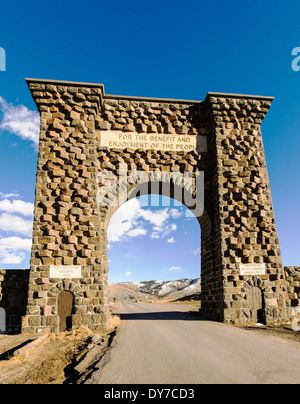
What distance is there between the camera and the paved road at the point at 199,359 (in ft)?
11.4

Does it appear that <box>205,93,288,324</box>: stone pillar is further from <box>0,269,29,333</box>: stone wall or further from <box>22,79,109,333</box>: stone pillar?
<box>0,269,29,333</box>: stone wall

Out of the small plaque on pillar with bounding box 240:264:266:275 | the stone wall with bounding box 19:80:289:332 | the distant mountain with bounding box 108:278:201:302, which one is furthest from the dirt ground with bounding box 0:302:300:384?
the distant mountain with bounding box 108:278:201:302

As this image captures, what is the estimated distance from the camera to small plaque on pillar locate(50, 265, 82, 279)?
340 inches

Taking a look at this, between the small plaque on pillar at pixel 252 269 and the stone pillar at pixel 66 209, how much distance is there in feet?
15.0

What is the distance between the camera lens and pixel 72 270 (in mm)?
8695

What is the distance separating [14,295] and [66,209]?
302 cm

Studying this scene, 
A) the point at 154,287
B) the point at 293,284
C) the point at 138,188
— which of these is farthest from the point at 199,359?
the point at 154,287

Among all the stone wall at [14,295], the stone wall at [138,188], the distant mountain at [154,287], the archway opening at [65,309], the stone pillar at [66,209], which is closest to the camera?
the archway opening at [65,309]

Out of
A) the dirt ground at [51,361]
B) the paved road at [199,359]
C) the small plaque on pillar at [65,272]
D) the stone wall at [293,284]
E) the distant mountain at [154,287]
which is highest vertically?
the small plaque on pillar at [65,272]

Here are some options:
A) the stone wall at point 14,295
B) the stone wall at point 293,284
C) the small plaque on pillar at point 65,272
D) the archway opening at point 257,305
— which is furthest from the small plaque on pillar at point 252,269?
the stone wall at point 14,295

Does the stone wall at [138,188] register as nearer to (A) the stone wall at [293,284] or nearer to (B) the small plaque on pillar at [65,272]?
(B) the small plaque on pillar at [65,272]

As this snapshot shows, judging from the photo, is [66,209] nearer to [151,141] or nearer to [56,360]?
[151,141]

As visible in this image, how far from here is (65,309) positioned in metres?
8.38
